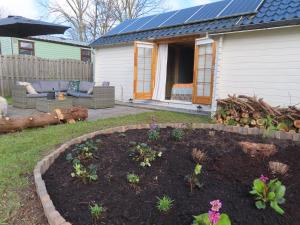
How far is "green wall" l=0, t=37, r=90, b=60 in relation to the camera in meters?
15.2

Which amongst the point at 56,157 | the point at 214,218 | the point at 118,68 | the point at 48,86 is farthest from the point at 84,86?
the point at 214,218

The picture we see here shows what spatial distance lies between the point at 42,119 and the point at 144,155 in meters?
3.23

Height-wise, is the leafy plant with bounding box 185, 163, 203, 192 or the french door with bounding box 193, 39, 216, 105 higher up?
the french door with bounding box 193, 39, 216, 105

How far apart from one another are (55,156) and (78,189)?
106 cm

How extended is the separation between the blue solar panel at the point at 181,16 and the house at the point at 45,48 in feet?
28.6

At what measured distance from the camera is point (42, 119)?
5422mm

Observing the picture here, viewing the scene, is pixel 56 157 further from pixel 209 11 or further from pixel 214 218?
pixel 209 11

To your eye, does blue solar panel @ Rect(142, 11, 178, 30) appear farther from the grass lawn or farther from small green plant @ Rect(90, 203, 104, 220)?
small green plant @ Rect(90, 203, 104, 220)

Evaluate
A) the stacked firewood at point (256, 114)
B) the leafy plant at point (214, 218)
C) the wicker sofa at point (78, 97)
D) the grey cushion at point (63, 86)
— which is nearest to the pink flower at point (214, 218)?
the leafy plant at point (214, 218)

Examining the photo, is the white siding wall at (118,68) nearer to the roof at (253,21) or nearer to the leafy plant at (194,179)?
the roof at (253,21)

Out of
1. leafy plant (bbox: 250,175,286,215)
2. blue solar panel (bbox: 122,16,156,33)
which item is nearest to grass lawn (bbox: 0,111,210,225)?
leafy plant (bbox: 250,175,286,215)

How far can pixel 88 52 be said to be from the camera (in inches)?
749

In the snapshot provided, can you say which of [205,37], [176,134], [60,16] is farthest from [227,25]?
[60,16]

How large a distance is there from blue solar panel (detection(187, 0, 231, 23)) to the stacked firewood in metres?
3.35
